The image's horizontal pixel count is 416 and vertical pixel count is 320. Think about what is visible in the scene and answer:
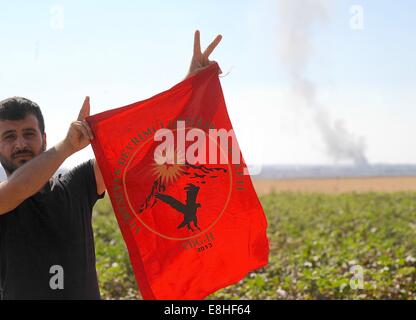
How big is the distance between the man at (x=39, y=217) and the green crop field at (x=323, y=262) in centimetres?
450

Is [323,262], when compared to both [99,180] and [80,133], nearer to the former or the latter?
[99,180]

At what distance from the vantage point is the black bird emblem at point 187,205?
304 cm

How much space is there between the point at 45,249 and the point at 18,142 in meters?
0.48

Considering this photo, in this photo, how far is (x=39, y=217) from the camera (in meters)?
2.62

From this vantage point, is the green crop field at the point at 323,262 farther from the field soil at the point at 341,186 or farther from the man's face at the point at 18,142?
the field soil at the point at 341,186

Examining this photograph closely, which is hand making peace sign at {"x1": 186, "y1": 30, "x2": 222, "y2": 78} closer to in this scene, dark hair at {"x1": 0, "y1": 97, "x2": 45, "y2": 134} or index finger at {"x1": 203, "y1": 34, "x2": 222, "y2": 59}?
index finger at {"x1": 203, "y1": 34, "x2": 222, "y2": 59}

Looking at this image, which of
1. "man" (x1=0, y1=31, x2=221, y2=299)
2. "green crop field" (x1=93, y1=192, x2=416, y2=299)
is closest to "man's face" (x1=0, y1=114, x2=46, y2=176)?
"man" (x1=0, y1=31, x2=221, y2=299)

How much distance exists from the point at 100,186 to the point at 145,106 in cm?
48

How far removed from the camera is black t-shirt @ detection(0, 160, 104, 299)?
8.39 ft

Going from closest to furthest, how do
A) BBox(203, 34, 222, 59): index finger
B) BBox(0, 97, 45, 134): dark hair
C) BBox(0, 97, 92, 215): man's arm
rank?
BBox(0, 97, 92, 215): man's arm, BBox(0, 97, 45, 134): dark hair, BBox(203, 34, 222, 59): index finger
